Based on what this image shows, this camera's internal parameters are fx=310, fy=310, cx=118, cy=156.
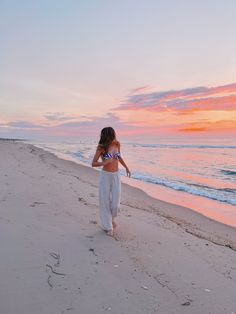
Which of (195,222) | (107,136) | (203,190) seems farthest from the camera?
(203,190)

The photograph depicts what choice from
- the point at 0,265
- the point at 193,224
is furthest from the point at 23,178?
the point at 0,265

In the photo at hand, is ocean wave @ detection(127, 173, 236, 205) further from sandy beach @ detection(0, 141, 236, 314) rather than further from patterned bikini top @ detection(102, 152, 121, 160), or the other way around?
patterned bikini top @ detection(102, 152, 121, 160)

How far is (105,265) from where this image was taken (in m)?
4.13

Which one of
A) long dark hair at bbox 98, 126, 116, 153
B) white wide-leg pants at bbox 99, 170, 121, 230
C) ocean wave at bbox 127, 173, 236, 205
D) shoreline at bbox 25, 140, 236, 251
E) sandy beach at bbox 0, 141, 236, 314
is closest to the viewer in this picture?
sandy beach at bbox 0, 141, 236, 314

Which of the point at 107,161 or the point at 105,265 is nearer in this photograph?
the point at 105,265

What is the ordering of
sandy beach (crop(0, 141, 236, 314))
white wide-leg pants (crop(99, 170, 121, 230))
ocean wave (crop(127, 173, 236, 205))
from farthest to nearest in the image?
ocean wave (crop(127, 173, 236, 205)) → white wide-leg pants (crop(99, 170, 121, 230)) → sandy beach (crop(0, 141, 236, 314))

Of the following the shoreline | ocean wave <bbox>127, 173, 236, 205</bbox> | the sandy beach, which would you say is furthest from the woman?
ocean wave <bbox>127, 173, 236, 205</bbox>

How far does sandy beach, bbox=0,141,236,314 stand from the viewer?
10.7ft

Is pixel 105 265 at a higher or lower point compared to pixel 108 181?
lower

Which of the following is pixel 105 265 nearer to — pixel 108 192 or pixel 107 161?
pixel 108 192

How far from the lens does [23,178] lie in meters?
10.8

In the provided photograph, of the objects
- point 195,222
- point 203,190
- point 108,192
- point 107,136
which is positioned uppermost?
point 107,136

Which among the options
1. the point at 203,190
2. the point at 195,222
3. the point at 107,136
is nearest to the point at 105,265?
the point at 107,136

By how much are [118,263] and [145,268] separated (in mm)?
373
